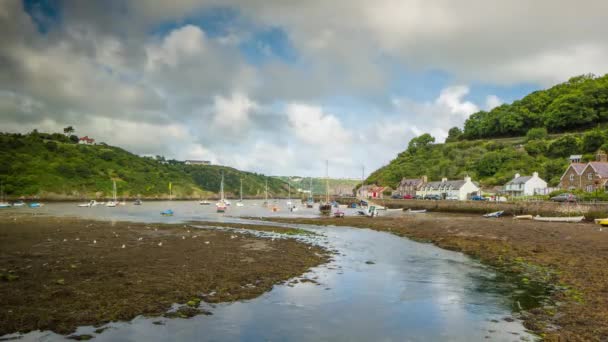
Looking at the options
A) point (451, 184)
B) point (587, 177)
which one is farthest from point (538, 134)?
point (587, 177)

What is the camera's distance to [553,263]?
24844mm

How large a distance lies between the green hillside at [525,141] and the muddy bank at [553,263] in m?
74.7

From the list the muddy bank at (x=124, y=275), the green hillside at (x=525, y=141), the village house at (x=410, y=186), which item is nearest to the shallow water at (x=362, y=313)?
the muddy bank at (x=124, y=275)

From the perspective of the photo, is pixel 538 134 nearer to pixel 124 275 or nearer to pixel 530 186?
pixel 530 186

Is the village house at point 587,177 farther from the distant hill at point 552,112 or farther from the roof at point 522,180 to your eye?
the distant hill at point 552,112

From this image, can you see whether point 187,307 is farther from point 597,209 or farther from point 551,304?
point 597,209

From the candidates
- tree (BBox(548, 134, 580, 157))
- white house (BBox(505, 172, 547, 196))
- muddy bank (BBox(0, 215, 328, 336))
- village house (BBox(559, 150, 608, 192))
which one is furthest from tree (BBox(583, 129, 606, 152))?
muddy bank (BBox(0, 215, 328, 336))

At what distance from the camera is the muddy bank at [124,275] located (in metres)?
14.1

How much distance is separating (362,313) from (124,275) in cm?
1203

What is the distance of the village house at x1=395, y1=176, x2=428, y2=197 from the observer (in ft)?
463

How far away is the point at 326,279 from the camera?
70.3 ft

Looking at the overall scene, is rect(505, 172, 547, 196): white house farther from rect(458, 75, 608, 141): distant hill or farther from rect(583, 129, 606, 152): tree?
rect(458, 75, 608, 141): distant hill

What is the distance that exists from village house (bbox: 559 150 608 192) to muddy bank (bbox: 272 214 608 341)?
4859 centimetres

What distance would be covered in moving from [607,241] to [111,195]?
183789 mm
